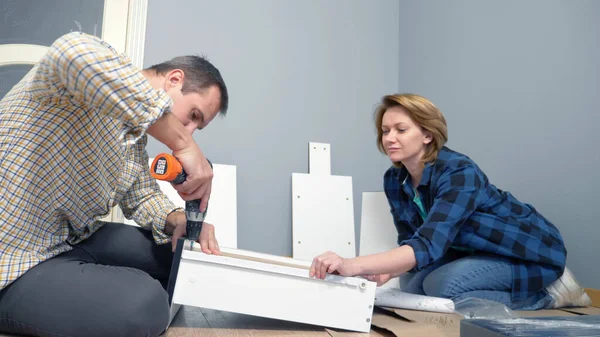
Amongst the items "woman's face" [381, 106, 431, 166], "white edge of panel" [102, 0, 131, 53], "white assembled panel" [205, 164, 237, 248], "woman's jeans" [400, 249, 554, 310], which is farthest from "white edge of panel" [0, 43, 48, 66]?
"woman's jeans" [400, 249, 554, 310]

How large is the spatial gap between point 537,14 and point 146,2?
6.52ft

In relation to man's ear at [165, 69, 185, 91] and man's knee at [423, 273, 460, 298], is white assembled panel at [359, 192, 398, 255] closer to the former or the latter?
man's knee at [423, 273, 460, 298]

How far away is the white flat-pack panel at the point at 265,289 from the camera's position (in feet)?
3.74

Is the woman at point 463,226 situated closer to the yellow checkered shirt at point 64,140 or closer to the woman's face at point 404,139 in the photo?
the woman's face at point 404,139

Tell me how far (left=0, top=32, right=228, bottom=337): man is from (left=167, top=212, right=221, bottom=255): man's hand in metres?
0.19

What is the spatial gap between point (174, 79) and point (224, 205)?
140 cm

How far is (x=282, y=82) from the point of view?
2.81 meters

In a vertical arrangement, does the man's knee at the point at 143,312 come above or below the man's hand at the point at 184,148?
below

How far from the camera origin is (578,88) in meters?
1.88

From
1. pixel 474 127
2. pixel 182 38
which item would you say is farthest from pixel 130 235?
pixel 474 127

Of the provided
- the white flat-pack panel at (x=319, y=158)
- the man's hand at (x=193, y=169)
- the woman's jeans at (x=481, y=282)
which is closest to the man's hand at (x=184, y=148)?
the man's hand at (x=193, y=169)

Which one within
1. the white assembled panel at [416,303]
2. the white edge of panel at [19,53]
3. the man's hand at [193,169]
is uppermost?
the white edge of panel at [19,53]

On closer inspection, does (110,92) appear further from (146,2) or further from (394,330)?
(146,2)

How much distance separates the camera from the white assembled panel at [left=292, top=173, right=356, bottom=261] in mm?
2621
